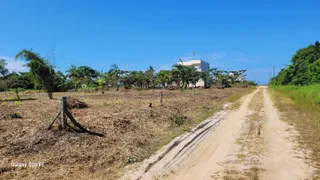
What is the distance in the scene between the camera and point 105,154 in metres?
5.25

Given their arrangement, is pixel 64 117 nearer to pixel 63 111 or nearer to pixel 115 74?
pixel 63 111

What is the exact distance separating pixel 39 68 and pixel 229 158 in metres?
17.8

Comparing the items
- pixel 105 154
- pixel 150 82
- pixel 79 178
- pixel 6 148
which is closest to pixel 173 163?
pixel 105 154

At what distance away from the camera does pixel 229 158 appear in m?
5.21

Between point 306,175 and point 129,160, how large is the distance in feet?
10.6

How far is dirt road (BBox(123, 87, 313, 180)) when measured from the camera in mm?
4336

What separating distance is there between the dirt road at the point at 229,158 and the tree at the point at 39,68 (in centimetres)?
1552

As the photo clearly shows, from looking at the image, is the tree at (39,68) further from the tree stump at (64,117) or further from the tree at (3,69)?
the tree stump at (64,117)

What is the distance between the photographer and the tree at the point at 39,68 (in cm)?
1852

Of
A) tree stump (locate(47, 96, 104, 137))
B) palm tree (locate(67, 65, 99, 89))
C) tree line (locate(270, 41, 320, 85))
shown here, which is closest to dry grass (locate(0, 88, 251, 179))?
tree stump (locate(47, 96, 104, 137))

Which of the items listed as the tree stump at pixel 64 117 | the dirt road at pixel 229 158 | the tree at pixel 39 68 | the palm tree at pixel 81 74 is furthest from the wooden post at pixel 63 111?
the palm tree at pixel 81 74

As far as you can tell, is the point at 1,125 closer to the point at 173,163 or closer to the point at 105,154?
the point at 105,154

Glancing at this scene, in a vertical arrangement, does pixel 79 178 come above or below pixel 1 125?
below

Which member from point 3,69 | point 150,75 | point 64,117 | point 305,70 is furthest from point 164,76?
point 64,117
